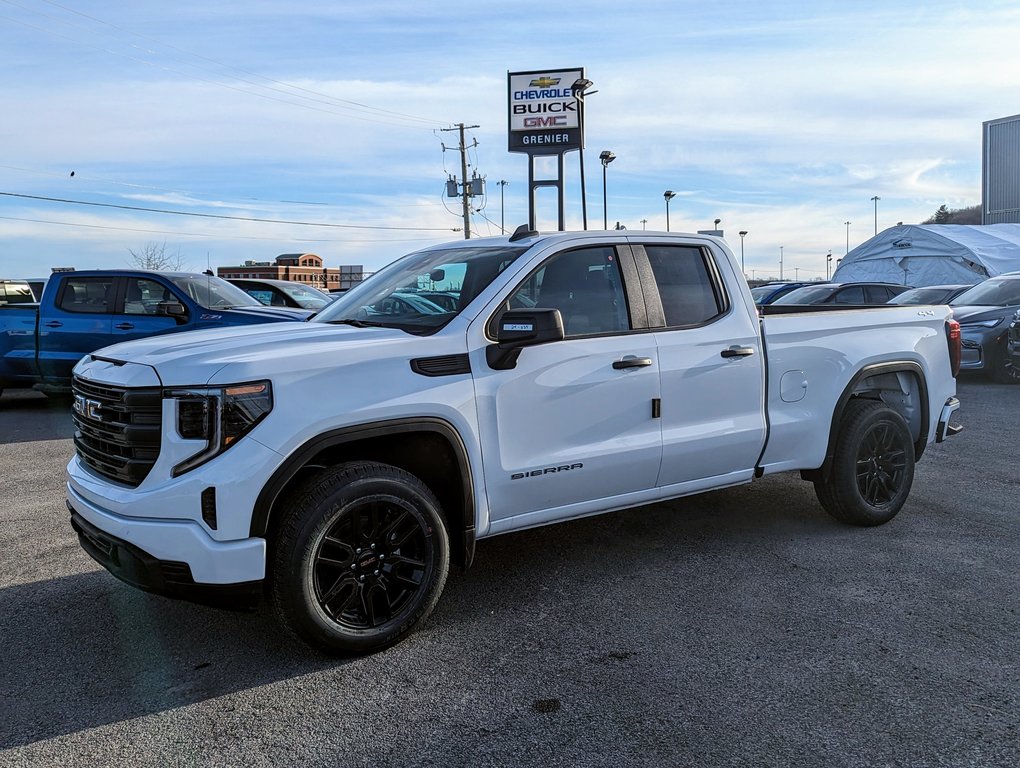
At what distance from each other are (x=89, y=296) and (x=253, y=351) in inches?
338

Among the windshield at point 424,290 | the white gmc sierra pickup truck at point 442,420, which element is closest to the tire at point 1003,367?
the white gmc sierra pickup truck at point 442,420

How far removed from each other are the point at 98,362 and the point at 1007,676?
4154 mm

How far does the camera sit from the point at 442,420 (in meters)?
3.78

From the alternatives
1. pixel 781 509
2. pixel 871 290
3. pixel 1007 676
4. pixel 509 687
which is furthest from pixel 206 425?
pixel 871 290

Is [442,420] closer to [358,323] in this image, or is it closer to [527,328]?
[527,328]

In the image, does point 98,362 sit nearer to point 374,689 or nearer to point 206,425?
point 206,425

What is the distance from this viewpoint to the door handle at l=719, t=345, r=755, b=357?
4766mm

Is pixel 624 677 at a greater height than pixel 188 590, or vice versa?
pixel 188 590

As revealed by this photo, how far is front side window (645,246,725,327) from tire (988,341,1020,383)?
10249mm

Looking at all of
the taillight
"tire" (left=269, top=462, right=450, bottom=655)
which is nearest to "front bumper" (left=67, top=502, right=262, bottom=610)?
"tire" (left=269, top=462, right=450, bottom=655)

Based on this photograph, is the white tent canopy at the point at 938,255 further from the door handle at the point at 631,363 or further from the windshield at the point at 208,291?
the door handle at the point at 631,363

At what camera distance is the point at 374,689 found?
3.41 m

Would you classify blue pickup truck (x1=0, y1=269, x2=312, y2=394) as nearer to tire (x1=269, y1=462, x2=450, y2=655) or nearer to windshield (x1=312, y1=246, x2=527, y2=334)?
windshield (x1=312, y1=246, x2=527, y2=334)

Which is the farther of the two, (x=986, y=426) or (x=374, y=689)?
(x=986, y=426)
